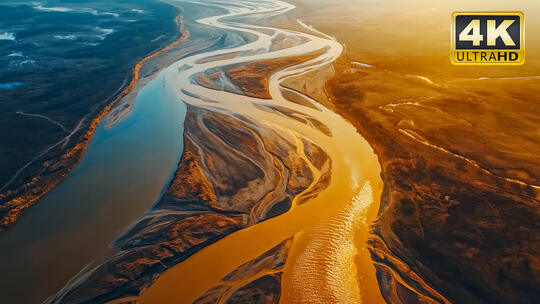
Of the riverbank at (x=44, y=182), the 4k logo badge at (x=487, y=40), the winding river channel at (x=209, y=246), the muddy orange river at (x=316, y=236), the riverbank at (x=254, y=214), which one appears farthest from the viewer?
the 4k logo badge at (x=487, y=40)

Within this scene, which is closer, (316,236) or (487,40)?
(316,236)

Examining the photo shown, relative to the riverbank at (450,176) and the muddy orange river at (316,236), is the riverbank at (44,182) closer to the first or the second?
the muddy orange river at (316,236)

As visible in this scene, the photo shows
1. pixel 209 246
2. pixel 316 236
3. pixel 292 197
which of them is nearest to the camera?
pixel 209 246

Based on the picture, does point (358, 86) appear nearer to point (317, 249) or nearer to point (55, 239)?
point (317, 249)

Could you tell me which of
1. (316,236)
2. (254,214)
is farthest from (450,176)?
(254,214)

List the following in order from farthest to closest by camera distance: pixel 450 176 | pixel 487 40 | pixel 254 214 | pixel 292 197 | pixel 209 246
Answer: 1. pixel 487 40
2. pixel 450 176
3. pixel 292 197
4. pixel 254 214
5. pixel 209 246

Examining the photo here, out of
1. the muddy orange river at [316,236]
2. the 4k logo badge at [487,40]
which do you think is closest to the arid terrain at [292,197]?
the muddy orange river at [316,236]

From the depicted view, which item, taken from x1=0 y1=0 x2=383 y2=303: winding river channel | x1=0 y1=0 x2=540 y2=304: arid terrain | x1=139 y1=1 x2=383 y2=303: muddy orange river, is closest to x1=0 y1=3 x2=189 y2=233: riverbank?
x1=0 y1=0 x2=540 y2=304: arid terrain

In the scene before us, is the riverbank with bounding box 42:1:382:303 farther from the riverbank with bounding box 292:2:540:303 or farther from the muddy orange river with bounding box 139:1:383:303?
the riverbank with bounding box 292:2:540:303

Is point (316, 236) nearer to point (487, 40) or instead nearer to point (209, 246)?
point (209, 246)
